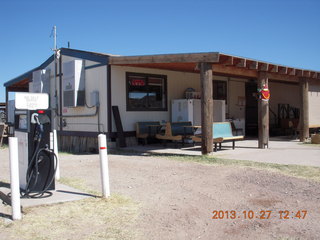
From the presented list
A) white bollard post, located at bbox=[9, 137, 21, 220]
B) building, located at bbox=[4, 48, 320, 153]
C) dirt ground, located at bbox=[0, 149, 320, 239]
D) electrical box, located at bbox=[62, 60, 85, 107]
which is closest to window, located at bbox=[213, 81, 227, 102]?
building, located at bbox=[4, 48, 320, 153]

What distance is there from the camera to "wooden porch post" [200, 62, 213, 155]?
9.33 metres

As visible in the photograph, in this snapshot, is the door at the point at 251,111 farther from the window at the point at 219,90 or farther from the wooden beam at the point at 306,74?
the wooden beam at the point at 306,74

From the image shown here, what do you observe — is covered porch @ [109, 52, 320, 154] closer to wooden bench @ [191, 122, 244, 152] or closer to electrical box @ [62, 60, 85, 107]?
wooden bench @ [191, 122, 244, 152]

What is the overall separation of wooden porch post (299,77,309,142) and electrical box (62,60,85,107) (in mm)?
8267

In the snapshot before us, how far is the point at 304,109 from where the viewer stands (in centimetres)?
1359

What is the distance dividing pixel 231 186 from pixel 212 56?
4.24 m

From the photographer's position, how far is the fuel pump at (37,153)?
5576 millimetres

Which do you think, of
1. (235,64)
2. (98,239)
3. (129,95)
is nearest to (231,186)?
(98,239)

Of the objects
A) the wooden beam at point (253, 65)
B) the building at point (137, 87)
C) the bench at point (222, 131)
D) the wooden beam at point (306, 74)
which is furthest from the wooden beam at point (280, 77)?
the bench at point (222, 131)

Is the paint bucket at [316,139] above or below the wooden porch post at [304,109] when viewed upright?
below

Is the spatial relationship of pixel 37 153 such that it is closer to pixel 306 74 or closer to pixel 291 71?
pixel 291 71

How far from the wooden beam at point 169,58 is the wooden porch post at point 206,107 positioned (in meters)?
0.21

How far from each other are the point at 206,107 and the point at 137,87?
164 inches
